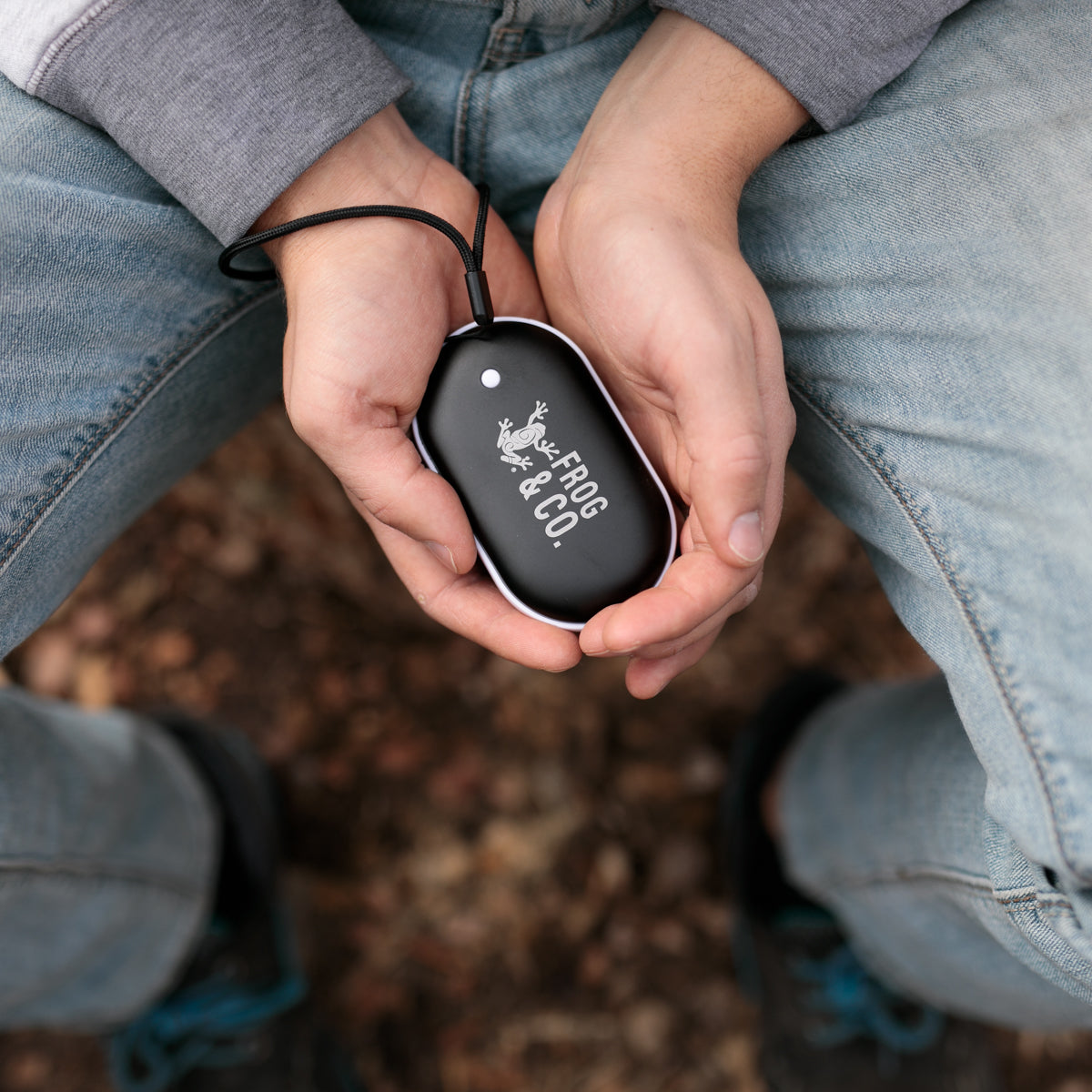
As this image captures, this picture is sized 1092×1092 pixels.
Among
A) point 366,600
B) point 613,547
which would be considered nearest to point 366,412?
point 613,547

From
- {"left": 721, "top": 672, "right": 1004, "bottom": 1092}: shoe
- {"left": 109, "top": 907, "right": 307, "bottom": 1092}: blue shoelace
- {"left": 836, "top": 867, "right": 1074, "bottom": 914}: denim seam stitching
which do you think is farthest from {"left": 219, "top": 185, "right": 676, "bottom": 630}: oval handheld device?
{"left": 109, "top": 907, "right": 307, "bottom": 1092}: blue shoelace

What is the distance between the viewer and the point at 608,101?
118 centimetres

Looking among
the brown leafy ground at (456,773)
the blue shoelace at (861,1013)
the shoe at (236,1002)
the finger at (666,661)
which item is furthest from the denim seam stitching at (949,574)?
the shoe at (236,1002)

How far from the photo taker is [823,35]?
1.08m

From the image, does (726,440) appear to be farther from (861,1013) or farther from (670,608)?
(861,1013)

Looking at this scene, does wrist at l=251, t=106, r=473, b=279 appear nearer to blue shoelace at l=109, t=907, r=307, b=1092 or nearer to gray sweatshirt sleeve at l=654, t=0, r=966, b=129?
gray sweatshirt sleeve at l=654, t=0, r=966, b=129

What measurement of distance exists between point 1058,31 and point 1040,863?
1.08 meters

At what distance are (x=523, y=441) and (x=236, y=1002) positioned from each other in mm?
1541

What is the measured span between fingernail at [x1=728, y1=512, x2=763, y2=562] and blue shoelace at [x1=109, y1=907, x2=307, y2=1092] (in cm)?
159

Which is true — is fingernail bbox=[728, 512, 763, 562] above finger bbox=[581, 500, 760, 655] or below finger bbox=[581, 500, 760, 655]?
above

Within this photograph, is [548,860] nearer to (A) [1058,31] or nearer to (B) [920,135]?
(B) [920,135]

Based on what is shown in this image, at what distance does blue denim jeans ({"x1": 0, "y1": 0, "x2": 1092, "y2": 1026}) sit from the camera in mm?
1031

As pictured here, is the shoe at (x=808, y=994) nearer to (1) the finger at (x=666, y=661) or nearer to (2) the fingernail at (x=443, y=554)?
(1) the finger at (x=666, y=661)

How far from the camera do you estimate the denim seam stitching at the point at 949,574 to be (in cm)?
98
